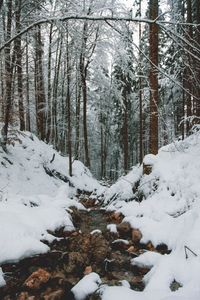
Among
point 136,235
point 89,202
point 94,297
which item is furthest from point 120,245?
point 89,202

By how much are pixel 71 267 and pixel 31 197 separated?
13.9 ft

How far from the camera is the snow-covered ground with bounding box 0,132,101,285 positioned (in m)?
5.98

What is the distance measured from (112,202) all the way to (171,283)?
25.2 feet

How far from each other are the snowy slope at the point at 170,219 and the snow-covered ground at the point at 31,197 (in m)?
1.87

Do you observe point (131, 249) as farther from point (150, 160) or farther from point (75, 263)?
point (150, 160)

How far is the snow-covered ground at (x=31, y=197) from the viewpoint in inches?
236

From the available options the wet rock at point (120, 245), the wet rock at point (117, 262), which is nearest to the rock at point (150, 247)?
the wet rock at point (120, 245)

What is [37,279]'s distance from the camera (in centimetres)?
499

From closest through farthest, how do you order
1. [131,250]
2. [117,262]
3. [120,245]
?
1. [117,262]
2. [131,250]
3. [120,245]

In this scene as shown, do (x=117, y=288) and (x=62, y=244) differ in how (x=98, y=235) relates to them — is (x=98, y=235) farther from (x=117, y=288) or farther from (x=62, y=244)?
(x=117, y=288)

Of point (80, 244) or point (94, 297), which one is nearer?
point (94, 297)

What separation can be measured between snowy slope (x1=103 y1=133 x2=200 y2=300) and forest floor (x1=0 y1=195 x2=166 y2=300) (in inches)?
12.9

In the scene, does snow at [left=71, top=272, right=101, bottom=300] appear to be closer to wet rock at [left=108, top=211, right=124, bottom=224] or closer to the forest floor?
the forest floor

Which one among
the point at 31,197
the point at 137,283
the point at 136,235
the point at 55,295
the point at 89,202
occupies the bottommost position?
the point at 89,202
